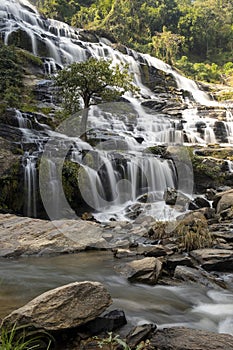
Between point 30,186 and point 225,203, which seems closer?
point 30,186

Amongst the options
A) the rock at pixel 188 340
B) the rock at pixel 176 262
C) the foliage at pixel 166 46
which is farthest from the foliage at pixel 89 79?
the foliage at pixel 166 46

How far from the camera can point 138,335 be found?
3730 millimetres

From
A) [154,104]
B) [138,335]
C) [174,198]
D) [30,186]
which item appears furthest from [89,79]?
[154,104]

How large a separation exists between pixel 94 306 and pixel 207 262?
377 cm

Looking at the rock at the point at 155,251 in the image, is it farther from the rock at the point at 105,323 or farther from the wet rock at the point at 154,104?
the wet rock at the point at 154,104

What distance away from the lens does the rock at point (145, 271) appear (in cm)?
597

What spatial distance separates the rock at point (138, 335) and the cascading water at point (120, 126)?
8763 mm

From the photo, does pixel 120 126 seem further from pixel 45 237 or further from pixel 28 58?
pixel 45 237

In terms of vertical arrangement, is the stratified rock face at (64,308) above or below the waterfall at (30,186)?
below

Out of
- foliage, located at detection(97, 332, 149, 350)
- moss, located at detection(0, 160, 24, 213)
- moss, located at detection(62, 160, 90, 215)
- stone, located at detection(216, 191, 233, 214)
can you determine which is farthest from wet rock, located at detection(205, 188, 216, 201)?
foliage, located at detection(97, 332, 149, 350)

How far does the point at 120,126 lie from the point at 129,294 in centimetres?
1782

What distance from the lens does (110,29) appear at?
5253 centimetres

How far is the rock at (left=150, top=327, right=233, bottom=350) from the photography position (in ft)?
11.1

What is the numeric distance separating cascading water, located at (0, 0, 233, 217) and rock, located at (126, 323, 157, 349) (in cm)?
876
